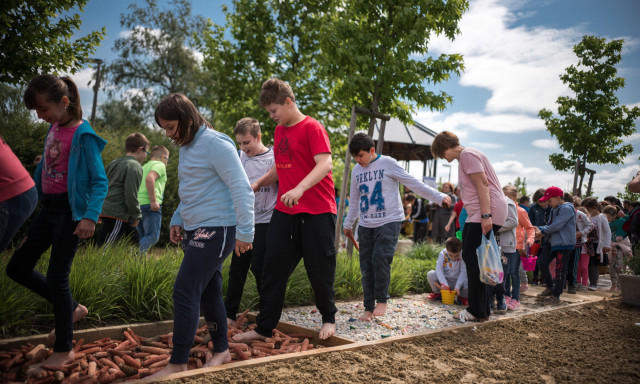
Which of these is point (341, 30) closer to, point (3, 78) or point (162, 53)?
point (3, 78)

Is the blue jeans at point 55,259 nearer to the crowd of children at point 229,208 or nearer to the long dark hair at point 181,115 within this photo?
the crowd of children at point 229,208

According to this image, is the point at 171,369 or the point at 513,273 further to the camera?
the point at 513,273

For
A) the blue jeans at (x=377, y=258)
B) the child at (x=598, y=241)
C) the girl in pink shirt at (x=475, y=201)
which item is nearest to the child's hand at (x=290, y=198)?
the blue jeans at (x=377, y=258)

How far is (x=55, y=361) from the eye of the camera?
3.10 metres

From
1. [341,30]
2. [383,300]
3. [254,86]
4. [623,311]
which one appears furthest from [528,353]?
[254,86]

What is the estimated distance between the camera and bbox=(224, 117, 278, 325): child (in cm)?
450

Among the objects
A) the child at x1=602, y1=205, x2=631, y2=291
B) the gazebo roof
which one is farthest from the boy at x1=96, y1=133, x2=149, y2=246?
the gazebo roof

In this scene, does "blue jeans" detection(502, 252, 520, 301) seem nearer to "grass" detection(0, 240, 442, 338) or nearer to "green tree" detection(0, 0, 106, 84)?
"grass" detection(0, 240, 442, 338)

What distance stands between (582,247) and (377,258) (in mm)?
6558

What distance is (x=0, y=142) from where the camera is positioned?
301 centimetres

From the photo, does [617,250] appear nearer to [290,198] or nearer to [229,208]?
[290,198]

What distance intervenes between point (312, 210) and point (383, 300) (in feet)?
6.25

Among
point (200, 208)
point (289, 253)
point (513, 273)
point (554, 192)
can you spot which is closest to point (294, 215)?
point (289, 253)

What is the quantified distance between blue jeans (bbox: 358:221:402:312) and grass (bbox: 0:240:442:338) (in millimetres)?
907
